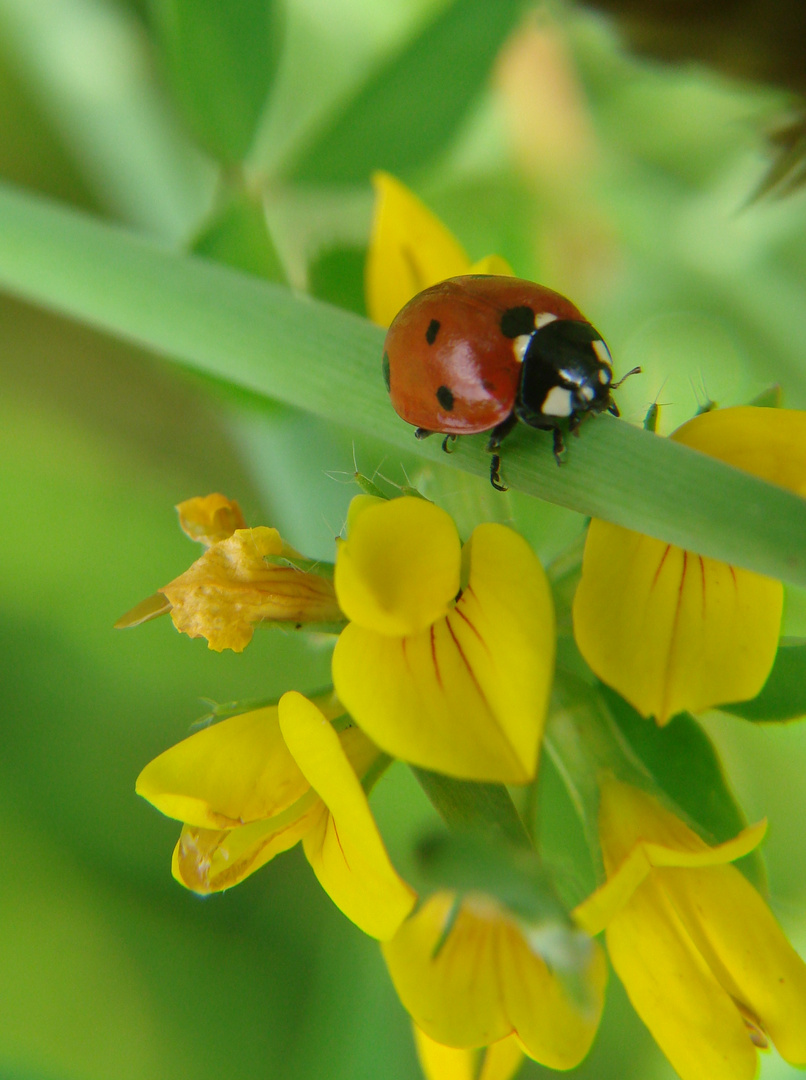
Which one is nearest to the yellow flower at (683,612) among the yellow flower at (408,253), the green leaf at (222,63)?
the yellow flower at (408,253)

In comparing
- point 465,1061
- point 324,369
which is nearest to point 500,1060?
point 465,1061

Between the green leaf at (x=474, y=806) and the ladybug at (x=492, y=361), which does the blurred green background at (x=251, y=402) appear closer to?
the ladybug at (x=492, y=361)

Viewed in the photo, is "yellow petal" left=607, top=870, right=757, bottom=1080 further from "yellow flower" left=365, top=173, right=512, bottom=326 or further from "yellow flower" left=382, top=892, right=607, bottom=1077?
"yellow flower" left=365, top=173, right=512, bottom=326

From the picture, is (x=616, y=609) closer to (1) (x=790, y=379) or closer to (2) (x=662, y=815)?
(2) (x=662, y=815)

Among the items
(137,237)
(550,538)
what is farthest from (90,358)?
(550,538)

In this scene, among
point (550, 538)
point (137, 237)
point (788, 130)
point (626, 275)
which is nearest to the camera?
point (137, 237)
